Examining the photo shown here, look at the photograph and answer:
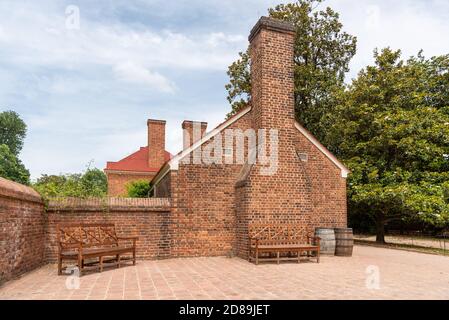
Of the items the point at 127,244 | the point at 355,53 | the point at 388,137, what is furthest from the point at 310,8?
the point at 127,244

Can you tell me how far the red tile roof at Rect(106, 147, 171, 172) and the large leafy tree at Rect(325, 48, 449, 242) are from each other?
1308 cm

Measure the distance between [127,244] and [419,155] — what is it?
44.0 ft

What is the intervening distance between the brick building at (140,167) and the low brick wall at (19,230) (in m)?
16.0

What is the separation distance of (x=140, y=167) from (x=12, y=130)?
33.4m

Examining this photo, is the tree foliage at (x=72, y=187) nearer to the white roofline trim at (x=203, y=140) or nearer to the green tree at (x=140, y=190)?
the white roofline trim at (x=203, y=140)

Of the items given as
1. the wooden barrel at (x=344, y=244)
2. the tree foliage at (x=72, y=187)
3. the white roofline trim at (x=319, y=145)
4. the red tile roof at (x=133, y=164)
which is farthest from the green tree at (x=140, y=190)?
the wooden barrel at (x=344, y=244)

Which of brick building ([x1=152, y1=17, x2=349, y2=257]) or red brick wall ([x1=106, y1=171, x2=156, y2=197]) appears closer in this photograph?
brick building ([x1=152, y1=17, x2=349, y2=257])

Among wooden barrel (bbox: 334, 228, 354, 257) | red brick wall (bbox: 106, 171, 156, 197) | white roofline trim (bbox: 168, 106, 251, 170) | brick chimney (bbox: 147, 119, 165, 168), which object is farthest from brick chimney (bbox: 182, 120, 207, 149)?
wooden barrel (bbox: 334, 228, 354, 257)

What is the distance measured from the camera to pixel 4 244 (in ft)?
22.3

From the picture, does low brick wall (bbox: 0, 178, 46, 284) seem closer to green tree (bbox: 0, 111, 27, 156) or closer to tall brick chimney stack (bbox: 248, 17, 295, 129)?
tall brick chimney stack (bbox: 248, 17, 295, 129)

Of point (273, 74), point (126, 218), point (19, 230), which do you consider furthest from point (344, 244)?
point (19, 230)

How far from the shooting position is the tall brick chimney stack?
11.1 m
